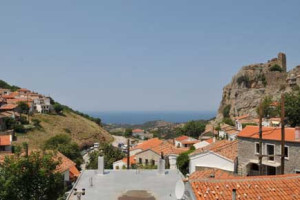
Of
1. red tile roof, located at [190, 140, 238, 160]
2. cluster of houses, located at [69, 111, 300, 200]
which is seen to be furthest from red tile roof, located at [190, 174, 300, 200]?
red tile roof, located at [190, 140, 238, 160]

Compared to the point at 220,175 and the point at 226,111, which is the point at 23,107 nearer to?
the point at 226,111

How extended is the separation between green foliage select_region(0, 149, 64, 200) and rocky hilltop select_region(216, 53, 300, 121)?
69.9m

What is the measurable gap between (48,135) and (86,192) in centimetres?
6127

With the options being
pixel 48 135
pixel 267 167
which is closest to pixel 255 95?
pixel 48 135

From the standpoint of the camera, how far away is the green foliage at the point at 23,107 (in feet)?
256

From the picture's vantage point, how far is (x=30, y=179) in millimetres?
15297

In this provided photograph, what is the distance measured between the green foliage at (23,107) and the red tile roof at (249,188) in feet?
253

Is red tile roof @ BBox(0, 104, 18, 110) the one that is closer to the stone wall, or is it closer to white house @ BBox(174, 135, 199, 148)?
white house @ BBox(174, 135, 199, 148)

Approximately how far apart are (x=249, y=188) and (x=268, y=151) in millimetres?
16223

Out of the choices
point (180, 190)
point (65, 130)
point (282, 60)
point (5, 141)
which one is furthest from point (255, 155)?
point (282, 60)

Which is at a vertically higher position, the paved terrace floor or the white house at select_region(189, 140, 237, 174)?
the paved terrace floor

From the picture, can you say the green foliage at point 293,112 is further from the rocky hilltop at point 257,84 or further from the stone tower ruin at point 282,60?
the stone tower ruin at point 282,60

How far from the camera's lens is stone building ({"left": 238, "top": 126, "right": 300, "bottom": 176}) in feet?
72.0

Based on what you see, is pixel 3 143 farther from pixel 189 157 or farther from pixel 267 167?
pixel 267 167
